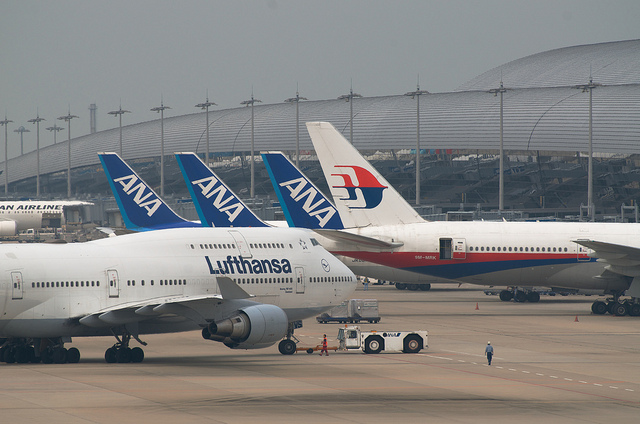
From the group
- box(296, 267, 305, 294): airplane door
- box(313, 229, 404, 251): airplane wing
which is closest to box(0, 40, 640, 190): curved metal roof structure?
box(313, 229, 404, 251): airplane wing

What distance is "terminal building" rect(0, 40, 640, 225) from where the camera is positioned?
410 feet

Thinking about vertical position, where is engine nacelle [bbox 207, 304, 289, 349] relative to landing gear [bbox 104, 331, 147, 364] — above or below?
above

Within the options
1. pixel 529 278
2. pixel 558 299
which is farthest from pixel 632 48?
pixel 529 278

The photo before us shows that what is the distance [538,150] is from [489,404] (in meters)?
105

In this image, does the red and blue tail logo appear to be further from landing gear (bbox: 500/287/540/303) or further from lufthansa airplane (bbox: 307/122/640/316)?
landing gear (bbox: 500/287/540/303)

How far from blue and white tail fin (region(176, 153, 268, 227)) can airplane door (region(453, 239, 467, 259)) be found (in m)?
12.4

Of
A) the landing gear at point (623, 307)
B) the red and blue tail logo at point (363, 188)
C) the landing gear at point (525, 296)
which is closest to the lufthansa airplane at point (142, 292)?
the red and blue tail logo at point (363, 188)

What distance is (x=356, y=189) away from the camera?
56.2 meters

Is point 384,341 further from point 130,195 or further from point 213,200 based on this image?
point 130,195

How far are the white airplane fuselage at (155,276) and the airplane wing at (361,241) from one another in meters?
11.9

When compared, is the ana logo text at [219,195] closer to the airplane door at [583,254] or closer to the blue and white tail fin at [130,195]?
the blue and white tail fin at [130,195]

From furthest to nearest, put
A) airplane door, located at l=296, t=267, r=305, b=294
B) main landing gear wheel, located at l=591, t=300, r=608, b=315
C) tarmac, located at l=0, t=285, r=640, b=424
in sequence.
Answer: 1. main landing gear wheel, located at l=591, t=300, r=608, b=315
2. airplane door, located at l=296, t=267, r=305, b=294
3. tarmac, located at l=0, t=285, r=640, b=424

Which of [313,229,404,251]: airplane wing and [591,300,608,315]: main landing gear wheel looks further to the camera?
[591,300,608,315]: main landing gear wheel

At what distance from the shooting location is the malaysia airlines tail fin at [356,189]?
184 feet
